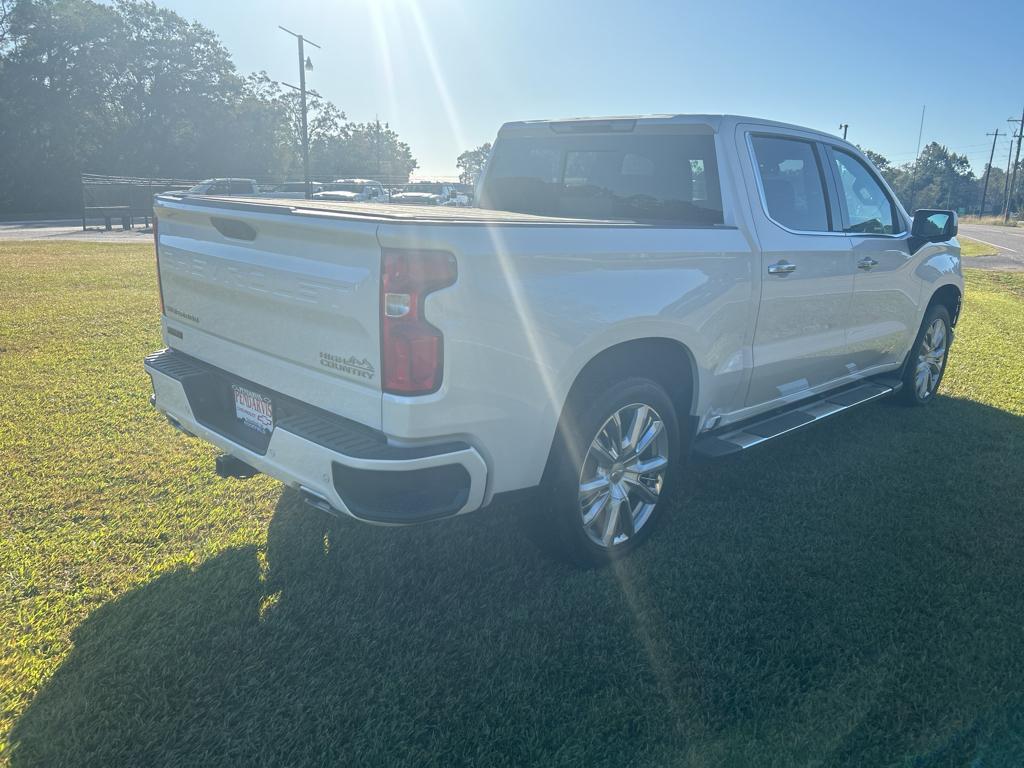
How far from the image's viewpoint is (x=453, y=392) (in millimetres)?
2467

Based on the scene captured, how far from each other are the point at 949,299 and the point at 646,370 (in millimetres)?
3909

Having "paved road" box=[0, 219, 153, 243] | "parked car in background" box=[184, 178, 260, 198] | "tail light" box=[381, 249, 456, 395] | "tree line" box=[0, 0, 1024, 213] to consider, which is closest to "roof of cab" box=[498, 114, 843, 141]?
"tail light" box=[381, 249, 456, 395]

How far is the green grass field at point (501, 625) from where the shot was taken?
2.34 metres

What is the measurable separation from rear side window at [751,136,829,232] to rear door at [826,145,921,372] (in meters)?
0.25

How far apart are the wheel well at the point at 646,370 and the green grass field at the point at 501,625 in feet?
2.25

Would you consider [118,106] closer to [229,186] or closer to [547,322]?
[229,186]

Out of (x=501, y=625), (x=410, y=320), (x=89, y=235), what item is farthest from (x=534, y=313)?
(x=89, y=235)

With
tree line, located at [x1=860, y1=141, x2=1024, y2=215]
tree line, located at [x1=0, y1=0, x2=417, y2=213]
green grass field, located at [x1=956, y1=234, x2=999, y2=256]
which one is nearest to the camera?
green grass field, located at [x1=956, y1=234, x2=999, y2=256]

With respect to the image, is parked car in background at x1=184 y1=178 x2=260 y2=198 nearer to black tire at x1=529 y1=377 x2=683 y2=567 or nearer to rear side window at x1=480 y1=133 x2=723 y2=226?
rear side window at x1=480 y1=133 x2=723 y2=226

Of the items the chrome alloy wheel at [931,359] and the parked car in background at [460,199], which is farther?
the parked car in background at [460,199]

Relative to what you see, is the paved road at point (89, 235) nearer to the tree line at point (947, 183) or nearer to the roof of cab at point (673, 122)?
the roof of cab at point (673, 122)

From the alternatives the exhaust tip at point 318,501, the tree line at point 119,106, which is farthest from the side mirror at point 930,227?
the tree line at point 119,106

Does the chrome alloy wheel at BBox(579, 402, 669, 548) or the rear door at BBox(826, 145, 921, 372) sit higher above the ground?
the rear door at BBox(826, 145, 921, 372)

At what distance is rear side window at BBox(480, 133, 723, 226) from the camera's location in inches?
153
